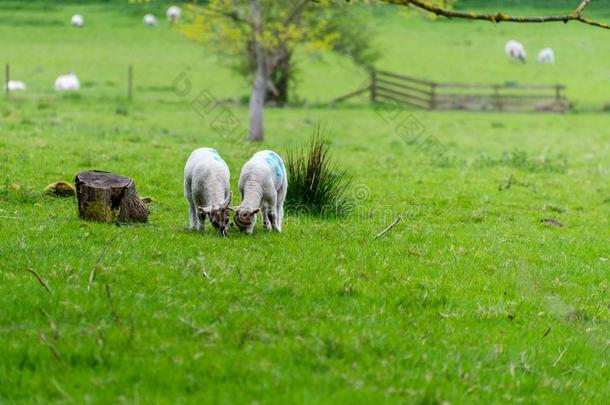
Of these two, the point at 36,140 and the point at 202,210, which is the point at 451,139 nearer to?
the point at 36,140

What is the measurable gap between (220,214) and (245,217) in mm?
376

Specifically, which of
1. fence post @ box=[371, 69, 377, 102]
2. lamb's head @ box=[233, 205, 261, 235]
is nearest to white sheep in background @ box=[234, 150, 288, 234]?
lamb's head @ box=[233, 205, 261, 235]

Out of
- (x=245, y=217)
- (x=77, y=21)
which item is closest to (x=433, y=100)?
(x=245, y=217)

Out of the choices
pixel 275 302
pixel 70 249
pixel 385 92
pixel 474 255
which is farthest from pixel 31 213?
pixel 385 92

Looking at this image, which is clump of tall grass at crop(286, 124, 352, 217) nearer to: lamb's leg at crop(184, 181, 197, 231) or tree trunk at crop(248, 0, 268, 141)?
lamb's leg at crop(184, 181, 197, 231)

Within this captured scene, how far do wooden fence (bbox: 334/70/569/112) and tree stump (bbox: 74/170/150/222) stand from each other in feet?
127

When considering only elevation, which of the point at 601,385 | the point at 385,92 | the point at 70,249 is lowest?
the point at 601,385

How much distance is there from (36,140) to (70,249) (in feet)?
38.9

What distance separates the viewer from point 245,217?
11.0 metres

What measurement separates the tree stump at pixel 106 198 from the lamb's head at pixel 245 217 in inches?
66.6

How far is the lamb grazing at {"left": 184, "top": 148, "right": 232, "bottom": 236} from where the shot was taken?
35.5ft

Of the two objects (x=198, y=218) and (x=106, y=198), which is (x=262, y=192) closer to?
(x=198, y=218)

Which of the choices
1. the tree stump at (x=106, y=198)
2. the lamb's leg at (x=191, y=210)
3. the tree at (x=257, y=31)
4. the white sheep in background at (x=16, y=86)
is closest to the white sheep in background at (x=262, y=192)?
the lamb's leg at (x=191, y=210)

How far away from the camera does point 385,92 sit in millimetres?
53094
